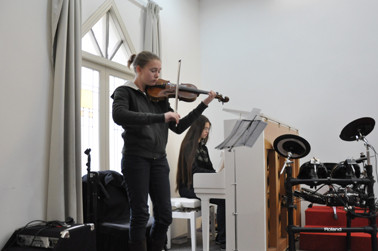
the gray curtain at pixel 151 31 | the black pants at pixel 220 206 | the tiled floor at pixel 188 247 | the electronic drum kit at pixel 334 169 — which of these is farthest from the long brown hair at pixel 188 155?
the electronic drum kit at pixel 334 169

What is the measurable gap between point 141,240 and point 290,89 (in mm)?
3229

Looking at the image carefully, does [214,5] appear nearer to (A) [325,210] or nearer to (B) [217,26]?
(B) [217,26]

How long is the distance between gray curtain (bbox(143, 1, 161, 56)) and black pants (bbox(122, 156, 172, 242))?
2.14 m

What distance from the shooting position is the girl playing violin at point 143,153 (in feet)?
6.49

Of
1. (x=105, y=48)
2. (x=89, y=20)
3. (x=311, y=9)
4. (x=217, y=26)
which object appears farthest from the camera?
(x=217, y=26)

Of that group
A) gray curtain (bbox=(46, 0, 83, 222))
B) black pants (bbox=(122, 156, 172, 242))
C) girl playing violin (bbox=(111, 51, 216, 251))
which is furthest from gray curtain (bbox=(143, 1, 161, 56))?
black pants (bbox=(122, 156, 172, 242))

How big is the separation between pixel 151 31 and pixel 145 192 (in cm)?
242

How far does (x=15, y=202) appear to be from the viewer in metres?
2.43

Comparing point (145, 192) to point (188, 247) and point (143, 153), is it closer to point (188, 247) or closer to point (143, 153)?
point (143, 153)

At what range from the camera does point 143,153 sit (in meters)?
2.02

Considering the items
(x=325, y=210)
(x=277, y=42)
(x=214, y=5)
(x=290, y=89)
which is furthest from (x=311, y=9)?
(x=325, y=210)

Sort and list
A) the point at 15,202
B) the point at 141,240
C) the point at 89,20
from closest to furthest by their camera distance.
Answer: the point at 141,240 → the point at 15,202 → the point at 89,20

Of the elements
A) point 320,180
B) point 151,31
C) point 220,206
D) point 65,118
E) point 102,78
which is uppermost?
point 151,31

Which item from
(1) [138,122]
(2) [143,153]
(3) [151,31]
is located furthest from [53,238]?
(3) [151,31]
